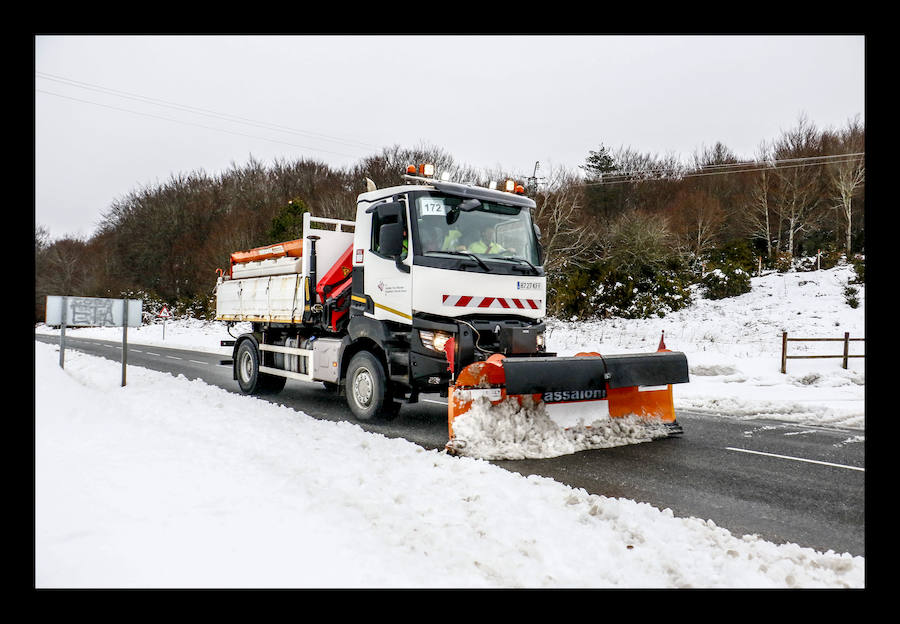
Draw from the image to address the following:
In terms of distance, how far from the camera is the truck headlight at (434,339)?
668cm

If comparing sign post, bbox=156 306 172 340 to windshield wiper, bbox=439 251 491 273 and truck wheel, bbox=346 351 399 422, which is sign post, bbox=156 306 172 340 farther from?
windshield wiper, bbox=439 251 491 273

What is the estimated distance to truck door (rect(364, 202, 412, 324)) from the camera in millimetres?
6868

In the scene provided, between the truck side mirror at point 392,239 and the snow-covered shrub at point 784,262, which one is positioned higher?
the snow-covered shrub at point 784,262

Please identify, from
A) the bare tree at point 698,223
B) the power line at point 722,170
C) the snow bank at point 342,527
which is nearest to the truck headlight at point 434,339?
the snow bank at point 342,527

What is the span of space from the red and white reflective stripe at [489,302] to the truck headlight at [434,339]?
1.21 ft

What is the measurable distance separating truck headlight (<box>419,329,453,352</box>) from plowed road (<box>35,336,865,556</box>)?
3.48 ft

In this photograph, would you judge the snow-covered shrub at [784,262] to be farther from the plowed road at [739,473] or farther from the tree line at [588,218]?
the plowed road at [739,473]

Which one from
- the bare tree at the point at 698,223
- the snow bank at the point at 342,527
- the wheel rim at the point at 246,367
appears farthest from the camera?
the bare tree at the point at 698,223

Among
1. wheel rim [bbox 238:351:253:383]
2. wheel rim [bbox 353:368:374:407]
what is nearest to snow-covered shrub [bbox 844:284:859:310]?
wheel rim [bbox 353:368:374:407]

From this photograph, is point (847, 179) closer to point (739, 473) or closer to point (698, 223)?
point (698, 223)
